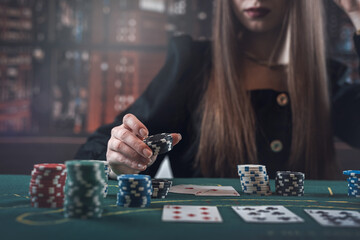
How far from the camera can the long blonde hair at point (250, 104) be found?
2.65 metres

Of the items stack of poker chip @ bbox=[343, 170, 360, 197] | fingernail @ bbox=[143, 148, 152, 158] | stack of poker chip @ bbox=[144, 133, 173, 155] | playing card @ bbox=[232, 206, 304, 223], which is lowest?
stack of poker chip @ bbox=[343, 170, 360, 197]

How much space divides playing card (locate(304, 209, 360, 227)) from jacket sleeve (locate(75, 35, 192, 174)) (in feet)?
5.09

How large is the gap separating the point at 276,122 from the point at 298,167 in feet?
1.18

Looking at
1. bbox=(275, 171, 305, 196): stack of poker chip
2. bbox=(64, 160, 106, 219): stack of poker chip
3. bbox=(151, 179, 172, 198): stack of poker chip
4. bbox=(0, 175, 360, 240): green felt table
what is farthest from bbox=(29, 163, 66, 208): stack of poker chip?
bbox=(275, 171, 305, 196): stack of poker chip

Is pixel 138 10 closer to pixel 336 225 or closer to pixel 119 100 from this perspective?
pixel 119 100

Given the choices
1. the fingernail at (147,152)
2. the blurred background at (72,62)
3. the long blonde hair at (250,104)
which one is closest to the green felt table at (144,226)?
the fingernail at (147,152)

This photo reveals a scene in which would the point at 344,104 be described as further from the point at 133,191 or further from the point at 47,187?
the point at 47,187

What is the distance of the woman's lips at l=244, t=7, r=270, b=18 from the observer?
9.21 ft

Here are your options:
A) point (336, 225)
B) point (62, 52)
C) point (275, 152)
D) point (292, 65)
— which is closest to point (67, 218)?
point (336, 225)

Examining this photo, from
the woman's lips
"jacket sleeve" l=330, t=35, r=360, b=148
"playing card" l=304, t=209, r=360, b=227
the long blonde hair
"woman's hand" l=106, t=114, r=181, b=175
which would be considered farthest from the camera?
"jacket sleeve" l=330, t=35, r=360, b=148

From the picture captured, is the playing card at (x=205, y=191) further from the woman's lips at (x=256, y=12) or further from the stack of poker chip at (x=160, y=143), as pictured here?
the woman's lips at (x=256, y=12)

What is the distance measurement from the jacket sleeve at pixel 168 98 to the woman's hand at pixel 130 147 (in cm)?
88

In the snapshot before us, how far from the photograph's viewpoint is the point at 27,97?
12.0 feet

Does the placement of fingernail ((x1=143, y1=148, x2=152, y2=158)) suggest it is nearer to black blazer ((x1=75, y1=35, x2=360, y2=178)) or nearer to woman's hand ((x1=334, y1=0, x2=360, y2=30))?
black blazer ((x1=75, y1=35, x2=360, y2=178))
